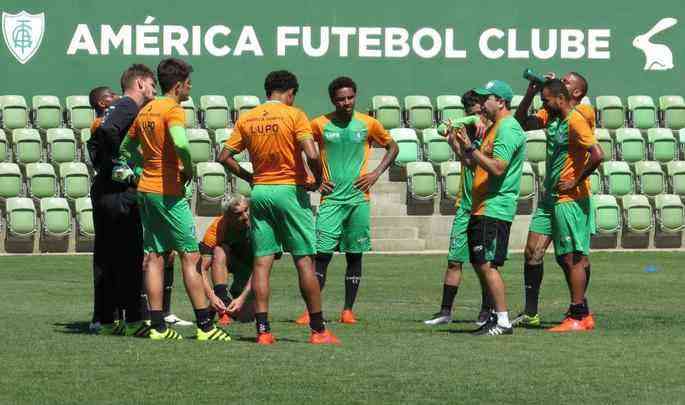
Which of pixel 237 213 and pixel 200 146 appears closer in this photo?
pixel 237 213

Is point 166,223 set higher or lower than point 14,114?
lower

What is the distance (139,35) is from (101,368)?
54.1 ft

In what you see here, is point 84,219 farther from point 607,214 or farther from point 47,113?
point 607,214

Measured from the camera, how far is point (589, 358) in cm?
989

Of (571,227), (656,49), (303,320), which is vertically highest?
(656,49)

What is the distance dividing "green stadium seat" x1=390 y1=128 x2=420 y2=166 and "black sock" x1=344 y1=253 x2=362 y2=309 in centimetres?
1025

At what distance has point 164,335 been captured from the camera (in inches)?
427

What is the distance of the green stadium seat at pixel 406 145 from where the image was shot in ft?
76.5

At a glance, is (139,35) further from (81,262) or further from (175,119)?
(175,119)

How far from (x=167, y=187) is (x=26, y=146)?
42.1ft

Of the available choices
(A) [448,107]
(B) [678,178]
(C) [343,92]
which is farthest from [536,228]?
(A) [448,107]

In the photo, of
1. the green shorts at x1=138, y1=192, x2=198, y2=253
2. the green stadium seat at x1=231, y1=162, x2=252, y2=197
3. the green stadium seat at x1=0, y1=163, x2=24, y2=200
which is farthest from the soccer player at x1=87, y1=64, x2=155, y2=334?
the green stadium seat at x1=231, y1=162, x2=252, y2=197

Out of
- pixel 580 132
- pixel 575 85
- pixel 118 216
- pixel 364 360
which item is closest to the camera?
pixel 364 360

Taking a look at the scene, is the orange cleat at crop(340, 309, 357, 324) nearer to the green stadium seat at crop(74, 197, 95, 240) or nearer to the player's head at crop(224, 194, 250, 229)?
the player's head at crop(224, 194, 250, 229)
